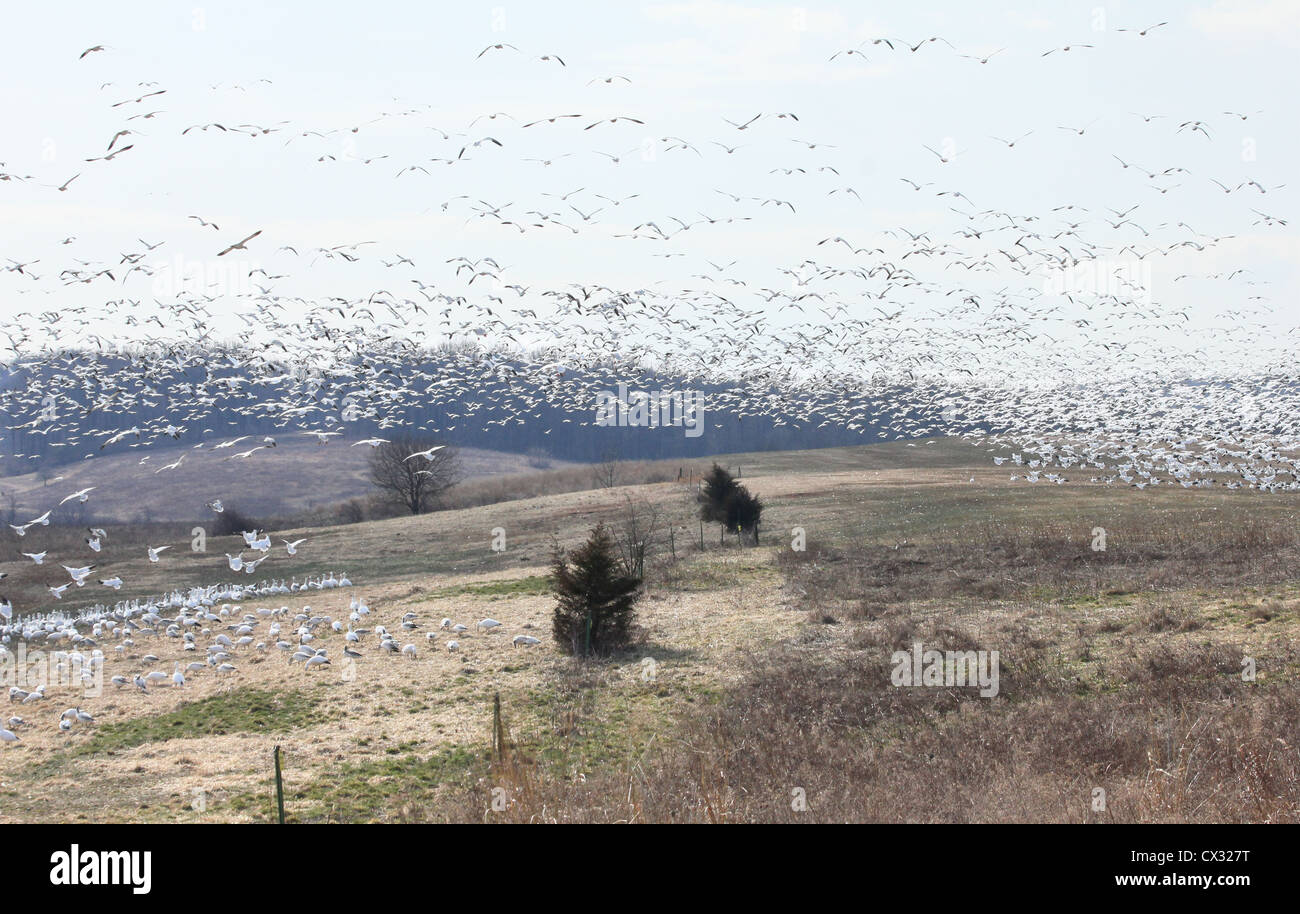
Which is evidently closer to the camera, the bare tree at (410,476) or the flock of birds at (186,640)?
the flock of birds at (186,640)

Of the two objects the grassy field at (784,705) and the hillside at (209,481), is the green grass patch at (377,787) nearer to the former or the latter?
the grassy field at (784,705)

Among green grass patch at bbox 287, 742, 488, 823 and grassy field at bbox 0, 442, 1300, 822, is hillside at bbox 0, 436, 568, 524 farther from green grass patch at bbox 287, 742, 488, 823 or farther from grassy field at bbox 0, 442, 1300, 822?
green grass patch at bbox 287, 742, 488, 823

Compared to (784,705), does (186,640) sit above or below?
below

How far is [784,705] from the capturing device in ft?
56.6

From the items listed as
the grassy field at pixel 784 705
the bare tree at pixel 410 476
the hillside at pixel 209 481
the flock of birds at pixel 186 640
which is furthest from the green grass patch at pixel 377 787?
the hillside at pixel 209 481

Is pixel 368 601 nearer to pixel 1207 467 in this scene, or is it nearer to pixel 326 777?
pixel 326 777

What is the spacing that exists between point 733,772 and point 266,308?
48040 millimetres

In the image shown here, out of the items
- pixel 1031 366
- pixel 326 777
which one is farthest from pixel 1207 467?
pixel 1031 366

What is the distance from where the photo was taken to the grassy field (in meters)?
10.9

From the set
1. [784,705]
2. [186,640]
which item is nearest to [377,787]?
[784,705]

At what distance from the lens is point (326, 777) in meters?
16.3

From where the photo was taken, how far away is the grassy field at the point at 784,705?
10883mm

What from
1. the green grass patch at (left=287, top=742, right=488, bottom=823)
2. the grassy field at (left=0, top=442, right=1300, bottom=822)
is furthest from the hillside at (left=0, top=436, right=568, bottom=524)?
the green grass patch at (left=287, top=742, right=488, bottom=823)

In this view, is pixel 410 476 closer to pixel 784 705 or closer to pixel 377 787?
pixel 784 705
